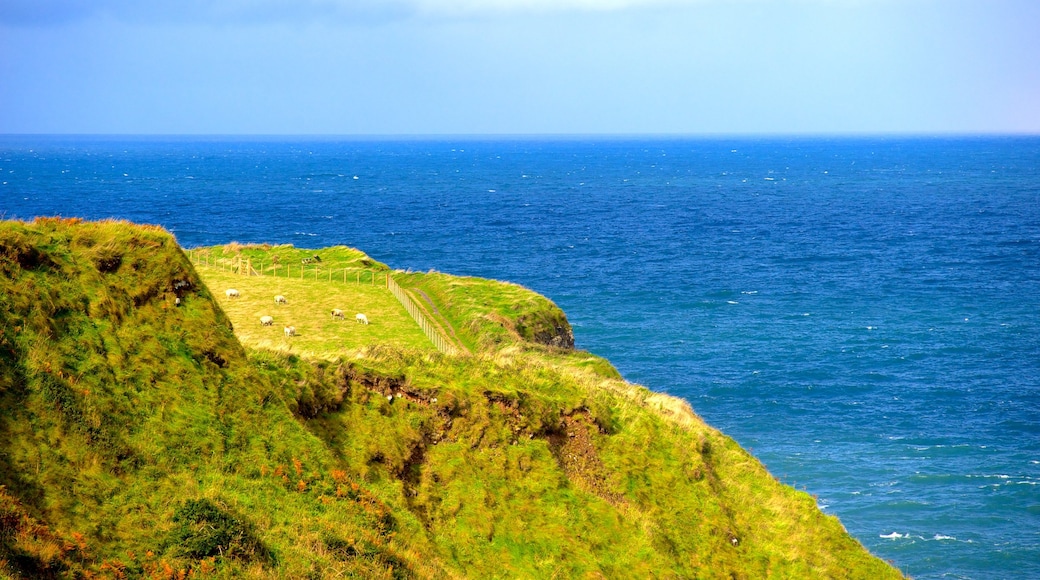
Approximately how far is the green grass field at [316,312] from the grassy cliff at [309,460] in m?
2.53

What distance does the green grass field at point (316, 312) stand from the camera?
43.8 m

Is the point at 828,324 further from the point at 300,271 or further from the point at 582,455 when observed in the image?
the point at 582,455

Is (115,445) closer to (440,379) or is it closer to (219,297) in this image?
(440,379)

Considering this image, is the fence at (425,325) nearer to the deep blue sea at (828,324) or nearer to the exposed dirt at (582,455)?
the exposed dirt at (582,455)

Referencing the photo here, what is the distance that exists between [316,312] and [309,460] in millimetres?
25403

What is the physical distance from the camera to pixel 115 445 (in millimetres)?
21984

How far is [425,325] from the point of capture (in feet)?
165

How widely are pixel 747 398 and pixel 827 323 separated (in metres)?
27.0

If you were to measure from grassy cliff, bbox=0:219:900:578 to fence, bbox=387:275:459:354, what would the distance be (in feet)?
24.5

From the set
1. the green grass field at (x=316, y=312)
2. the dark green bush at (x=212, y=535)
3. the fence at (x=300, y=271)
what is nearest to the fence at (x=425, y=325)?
the green grass field at (x=316, y=312)

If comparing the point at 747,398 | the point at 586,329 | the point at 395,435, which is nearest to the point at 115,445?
the point at 395,435

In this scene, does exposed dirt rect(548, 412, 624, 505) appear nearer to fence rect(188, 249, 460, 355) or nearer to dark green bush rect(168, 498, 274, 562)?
dark green bush rect(168, 498, 274, 562)

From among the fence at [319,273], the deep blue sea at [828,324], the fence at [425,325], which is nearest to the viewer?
the fence at [425,325]

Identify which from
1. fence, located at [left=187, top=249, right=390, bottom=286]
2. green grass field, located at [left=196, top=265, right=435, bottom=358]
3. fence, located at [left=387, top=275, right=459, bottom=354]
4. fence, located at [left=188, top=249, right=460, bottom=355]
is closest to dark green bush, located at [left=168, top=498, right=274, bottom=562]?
green grass field, located at [left=196, top=265, right=435, bottom=358]
